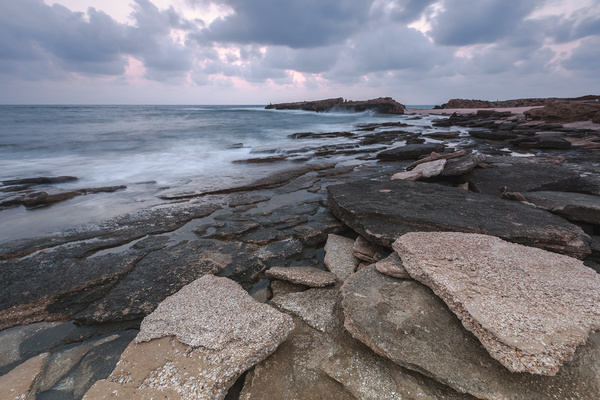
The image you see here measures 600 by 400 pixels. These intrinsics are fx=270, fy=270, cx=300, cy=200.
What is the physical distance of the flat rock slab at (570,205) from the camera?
2.96 meters

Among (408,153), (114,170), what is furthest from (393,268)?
(114,170)

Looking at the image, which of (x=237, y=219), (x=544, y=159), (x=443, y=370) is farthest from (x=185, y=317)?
(x=544, y=159)

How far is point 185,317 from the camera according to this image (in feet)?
5.99

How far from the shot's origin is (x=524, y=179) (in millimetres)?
4430

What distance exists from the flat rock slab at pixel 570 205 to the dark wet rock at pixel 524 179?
1.68 ft

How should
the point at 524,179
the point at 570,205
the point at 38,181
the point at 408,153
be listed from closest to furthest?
the point at 570,205, the point at 524,179, the point at 38,181, the point at 408,153

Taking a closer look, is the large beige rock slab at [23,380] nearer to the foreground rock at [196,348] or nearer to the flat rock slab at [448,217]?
the foreground rock at [196,348]

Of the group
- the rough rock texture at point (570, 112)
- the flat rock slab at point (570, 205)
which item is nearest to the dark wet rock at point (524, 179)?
the flat rock slab at point (570, 205)

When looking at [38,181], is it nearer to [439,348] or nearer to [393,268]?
[393,268]

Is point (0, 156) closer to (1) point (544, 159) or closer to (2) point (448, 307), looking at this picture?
(2) point (448, 307)

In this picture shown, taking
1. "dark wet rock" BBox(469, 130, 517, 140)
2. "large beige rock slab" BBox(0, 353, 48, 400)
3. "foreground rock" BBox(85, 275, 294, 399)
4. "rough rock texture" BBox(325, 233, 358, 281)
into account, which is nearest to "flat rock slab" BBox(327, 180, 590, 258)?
"rough rock texture" BBox(325, 233, 358, 281)

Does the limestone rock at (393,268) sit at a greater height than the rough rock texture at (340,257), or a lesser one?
greater

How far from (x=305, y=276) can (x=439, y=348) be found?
1.17 m

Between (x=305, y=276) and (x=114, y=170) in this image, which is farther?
(x=114, y=170)
